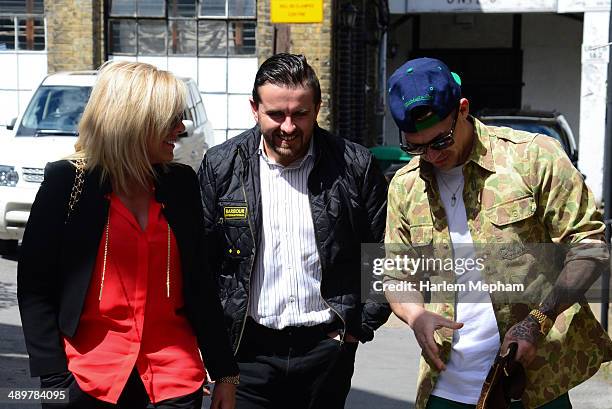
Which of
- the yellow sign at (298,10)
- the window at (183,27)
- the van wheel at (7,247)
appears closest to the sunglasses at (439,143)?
the van wheel at (7,247)

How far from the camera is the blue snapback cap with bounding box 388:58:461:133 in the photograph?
12.0 feet

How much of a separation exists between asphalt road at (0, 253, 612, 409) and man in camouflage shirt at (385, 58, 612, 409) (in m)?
3.79

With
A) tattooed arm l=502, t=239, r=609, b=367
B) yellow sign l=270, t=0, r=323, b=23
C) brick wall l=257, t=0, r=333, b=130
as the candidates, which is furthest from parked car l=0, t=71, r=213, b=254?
tattooed arm l=502, t=239, r=609, b=367

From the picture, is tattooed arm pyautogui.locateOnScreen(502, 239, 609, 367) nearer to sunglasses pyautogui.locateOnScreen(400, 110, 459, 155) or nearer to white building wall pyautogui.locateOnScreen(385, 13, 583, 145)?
sunglasses pyautogui.locateOnScreen(400, 110, 459, 155)

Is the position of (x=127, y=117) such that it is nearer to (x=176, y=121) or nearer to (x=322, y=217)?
(x=176, y=121)

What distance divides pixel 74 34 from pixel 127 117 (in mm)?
16769

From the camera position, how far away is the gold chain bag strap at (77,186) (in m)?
3.59

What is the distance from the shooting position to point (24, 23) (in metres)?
20.2

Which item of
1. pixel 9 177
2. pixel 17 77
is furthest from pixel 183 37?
pixel 9 177

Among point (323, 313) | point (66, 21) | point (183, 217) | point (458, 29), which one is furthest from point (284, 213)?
point (458, 29)

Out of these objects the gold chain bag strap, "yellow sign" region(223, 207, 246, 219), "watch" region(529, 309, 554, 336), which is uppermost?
the gold chain bag strap

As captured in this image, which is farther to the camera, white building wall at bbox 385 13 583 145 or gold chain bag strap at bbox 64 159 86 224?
white building wall at bbox 385 13 583 145

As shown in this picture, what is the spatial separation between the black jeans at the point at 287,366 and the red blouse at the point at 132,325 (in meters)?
0.84

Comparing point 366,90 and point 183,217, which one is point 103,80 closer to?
point 183,217
